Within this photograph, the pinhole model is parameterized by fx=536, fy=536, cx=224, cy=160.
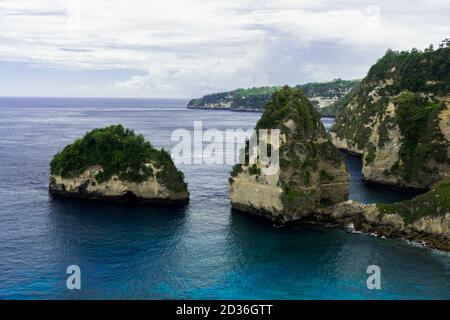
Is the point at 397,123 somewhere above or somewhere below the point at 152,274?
above

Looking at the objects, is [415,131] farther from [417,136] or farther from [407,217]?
[407,217]

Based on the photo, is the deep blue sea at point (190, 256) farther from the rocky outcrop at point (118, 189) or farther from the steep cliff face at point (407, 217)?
the rocky outcrop at point (118, 189)

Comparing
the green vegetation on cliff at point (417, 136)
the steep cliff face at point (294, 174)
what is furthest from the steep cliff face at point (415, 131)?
the steep cliff face at point (294, 174)

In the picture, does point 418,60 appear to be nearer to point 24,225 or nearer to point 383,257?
point 383,257

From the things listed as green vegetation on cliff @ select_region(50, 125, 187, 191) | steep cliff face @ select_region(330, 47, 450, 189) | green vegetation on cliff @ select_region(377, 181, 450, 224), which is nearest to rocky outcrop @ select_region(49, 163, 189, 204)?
green vegetation on cliff @ select_region(50, 125, 187, 191)

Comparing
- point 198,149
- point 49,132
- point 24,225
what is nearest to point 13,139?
point 49,132

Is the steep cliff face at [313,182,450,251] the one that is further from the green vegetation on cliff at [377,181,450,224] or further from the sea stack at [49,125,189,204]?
the sea stack at [49,125,189,204]

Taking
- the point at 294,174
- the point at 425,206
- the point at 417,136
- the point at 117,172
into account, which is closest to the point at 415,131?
the point at 417,136
